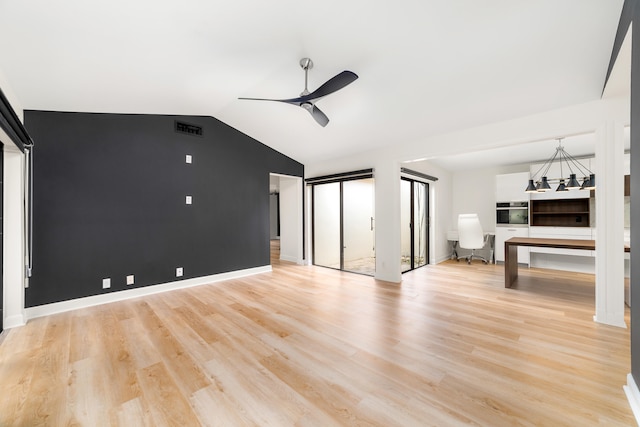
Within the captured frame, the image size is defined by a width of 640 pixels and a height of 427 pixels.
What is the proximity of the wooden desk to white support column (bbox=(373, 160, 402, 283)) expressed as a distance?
163 cm

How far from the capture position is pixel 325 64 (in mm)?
2877

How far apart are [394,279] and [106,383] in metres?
3.94

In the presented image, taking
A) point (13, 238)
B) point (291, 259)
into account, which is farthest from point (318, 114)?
point (291, 259)

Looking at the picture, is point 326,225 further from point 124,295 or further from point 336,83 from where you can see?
point 336,83

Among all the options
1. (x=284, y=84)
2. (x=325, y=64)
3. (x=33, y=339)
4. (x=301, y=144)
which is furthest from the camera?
(x=301, y=144)

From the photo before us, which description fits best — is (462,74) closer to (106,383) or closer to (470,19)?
(470,19)

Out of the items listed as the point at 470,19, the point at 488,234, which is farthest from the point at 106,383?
the point at 488,234

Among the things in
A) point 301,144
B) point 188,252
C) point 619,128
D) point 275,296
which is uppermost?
point 301,144

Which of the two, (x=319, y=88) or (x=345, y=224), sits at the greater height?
(x=319, y=88)

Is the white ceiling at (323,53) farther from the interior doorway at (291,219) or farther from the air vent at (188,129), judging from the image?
the interior doorway at (291,219)

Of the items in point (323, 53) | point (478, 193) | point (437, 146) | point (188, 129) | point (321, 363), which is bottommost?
point (321, 363)

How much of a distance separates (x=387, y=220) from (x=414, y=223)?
59.8 inches

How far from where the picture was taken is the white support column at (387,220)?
4633mm

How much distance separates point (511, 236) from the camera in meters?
6.08
